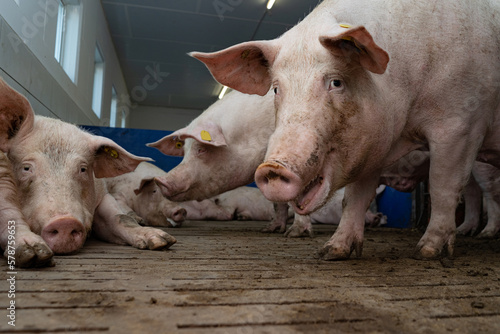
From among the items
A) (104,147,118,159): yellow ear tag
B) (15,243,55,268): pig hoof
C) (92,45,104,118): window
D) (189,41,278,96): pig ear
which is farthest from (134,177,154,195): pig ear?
(92,45,104,118): window

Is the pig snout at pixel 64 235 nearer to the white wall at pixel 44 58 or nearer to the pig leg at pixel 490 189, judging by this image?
the white wall at pixel 44 58

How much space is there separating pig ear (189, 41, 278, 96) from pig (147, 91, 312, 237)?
1.41 m

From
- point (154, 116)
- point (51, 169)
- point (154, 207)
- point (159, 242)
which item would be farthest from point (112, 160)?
point (154, 116)

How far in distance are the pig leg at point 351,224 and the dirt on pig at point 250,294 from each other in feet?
0.33

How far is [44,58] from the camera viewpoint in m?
5.54

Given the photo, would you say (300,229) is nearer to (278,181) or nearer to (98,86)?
(278,181)

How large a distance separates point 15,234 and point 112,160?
129 centimetres

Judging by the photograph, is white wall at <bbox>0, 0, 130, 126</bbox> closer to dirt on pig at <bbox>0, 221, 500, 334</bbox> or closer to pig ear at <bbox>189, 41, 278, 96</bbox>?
pig ear at <bbox>189, 41, 278, 96</bbox>

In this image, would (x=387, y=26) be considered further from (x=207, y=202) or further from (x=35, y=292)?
(x=207, y=202)

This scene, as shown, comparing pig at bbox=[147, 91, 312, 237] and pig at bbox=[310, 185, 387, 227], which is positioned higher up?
pig at bbox=[147, 91, 312, 237]

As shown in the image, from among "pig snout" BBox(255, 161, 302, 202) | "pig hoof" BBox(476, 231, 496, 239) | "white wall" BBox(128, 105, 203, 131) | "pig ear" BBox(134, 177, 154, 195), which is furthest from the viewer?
"white wall" BBox(128, 105, 203, 131)

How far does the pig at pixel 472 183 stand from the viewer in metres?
4.80

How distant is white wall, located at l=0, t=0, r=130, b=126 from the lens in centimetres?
416

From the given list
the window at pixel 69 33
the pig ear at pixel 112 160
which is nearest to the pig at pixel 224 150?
the pig ear at pixel 112 160
